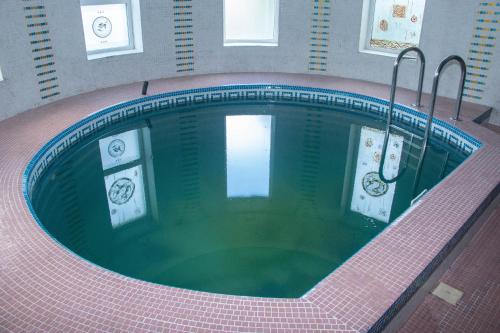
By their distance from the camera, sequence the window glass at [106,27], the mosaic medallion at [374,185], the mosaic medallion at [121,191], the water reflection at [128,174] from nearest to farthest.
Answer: the water reflection at [128,174] < the mosaic medallion at [121,191] < the mosaic medallion at [374,185] < the window glass at [106,27]

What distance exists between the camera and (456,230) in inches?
139

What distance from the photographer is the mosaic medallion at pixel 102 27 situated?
7.21 m

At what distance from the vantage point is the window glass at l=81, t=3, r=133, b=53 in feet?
23.3

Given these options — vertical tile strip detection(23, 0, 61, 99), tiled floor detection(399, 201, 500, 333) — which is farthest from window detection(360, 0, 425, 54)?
vertical tile strip detection(23, 0, 61, 99)

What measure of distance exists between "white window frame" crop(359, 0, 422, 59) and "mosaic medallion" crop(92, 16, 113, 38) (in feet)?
14.2

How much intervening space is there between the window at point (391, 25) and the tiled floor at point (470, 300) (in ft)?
15.3

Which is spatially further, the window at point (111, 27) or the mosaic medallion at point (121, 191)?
the window at point (111, 27)

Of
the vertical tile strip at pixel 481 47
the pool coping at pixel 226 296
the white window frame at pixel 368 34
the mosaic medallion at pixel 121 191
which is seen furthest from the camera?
the white window frame at pixel 368 34

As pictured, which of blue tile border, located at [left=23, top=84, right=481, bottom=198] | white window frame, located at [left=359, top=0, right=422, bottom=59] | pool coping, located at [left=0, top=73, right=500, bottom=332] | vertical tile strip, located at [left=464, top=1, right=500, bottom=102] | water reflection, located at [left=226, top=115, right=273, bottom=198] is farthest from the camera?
white window frame, located at [left=359, top=0, right=422, bottom=59]

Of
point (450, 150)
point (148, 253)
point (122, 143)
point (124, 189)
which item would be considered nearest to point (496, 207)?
point (450, 150)

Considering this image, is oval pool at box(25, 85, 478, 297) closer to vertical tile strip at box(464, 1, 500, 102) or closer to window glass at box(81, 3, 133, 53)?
vertical tile strip at box(464, 1, 500, 102)

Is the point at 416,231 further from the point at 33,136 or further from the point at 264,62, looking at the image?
the point at 264,62

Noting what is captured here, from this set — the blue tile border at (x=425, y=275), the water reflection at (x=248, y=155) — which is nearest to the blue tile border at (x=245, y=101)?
the water reflection at (x=248, y=155)

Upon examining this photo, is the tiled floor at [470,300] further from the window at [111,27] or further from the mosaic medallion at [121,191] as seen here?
the window at [111,27]
